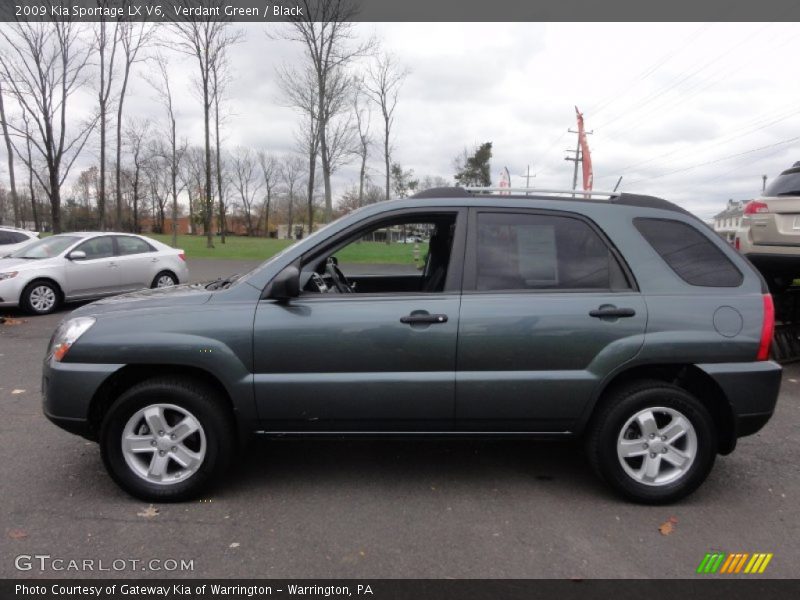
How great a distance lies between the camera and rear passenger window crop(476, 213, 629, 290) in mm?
3131

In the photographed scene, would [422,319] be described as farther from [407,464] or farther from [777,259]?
[777,259]

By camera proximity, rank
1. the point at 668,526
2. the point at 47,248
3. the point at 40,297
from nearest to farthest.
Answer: the point at 668,526, the point at 40,297, the point at 47,248

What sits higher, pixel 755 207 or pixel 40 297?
pixel 755 207

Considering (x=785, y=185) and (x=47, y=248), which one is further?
(x=47, y=248)

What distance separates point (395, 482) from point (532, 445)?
1234 mm

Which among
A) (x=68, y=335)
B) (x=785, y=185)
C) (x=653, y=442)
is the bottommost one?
(x=653, y=442)

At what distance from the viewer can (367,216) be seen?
320 cm

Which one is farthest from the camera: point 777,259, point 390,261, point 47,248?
point 47,248

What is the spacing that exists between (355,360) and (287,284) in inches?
22.6

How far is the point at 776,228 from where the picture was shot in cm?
610

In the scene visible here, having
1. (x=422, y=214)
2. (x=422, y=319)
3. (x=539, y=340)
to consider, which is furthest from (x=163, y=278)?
(x=539, y=340)

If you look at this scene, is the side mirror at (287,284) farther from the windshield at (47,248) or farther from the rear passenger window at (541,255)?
the windshield at (47,248)

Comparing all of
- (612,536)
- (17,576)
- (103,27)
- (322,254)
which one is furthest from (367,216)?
(103,27)

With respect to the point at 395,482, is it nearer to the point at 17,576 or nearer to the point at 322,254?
the point at 322,254
